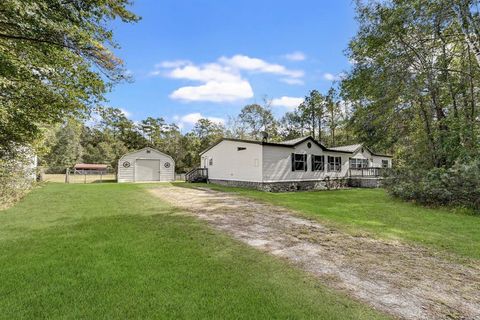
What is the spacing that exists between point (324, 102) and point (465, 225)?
31.6m

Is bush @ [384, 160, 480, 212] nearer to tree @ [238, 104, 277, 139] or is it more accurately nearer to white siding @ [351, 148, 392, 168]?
white siding @ [351, 148, 392, 168]

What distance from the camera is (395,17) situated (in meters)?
10.9

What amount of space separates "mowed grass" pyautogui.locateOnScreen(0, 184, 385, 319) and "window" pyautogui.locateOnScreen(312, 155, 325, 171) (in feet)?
44.5

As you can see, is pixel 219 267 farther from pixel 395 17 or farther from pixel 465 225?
pixel 395 17

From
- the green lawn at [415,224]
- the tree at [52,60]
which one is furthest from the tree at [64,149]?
the green lawn at [415,224]

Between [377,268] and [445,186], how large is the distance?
7743mm

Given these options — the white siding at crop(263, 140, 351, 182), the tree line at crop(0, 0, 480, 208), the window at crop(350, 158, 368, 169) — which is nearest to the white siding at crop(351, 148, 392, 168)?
the window at crop(350, 158, 368, 169)

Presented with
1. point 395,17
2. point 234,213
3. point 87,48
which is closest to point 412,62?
point 395,17

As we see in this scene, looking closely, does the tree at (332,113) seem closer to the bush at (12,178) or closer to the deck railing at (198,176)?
the deck railing at (198,176)

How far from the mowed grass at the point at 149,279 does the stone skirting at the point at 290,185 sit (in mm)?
10129

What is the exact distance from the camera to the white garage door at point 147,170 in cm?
2298

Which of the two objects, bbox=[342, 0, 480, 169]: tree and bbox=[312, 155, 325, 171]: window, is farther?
bbox=[312, 155, 325, 171]: window

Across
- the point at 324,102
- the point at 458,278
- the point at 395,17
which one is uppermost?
the point at 324,102

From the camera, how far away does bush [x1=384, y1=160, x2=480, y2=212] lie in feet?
27.9
